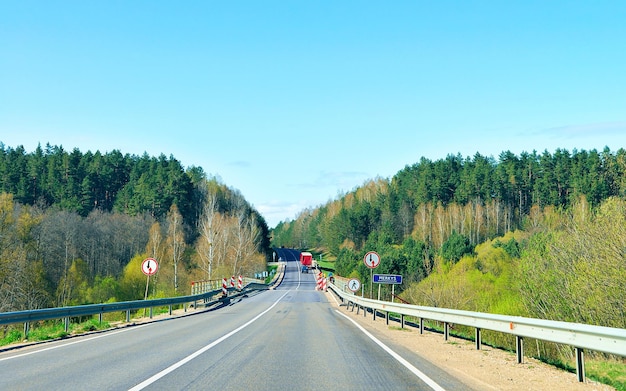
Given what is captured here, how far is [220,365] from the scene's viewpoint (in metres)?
10.2

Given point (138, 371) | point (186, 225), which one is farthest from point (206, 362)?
point (186, 225)

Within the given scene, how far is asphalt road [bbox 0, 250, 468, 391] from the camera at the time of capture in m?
8.35

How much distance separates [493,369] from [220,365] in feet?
16.1

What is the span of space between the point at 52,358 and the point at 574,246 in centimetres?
1820

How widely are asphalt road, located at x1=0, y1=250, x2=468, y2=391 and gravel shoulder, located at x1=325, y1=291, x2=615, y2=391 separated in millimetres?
468

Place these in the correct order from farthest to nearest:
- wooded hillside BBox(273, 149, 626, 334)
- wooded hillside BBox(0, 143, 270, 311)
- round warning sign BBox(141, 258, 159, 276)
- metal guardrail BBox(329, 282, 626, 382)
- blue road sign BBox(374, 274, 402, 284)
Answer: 1. wooded hillside BBox(0, 143, 270, 311)
2. blue road sign BBox(374, 274, 402, 284)
3. round warning sign BBox(141, 258, 159, 276)
4. wooded hillside BBox(273, 149, 626, 334)
5. metal guardrail BBox(329, 282, 626, 382)

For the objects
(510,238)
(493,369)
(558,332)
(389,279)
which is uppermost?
(510,238)

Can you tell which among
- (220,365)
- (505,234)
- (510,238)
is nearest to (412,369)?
(220,365)

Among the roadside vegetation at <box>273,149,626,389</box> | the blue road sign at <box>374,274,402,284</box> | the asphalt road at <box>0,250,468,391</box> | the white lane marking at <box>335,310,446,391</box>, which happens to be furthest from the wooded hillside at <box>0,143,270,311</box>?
the white lane marking at <box>335,310,446,391</box>

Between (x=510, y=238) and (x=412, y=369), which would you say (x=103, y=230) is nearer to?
(x=510, y=238)

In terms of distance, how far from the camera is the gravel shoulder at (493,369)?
341 inches

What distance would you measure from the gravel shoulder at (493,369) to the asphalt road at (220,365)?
1.53ft

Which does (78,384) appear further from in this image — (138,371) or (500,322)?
(500,322)

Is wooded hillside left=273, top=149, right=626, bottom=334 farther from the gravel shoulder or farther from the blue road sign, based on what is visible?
the gravel shoulder
